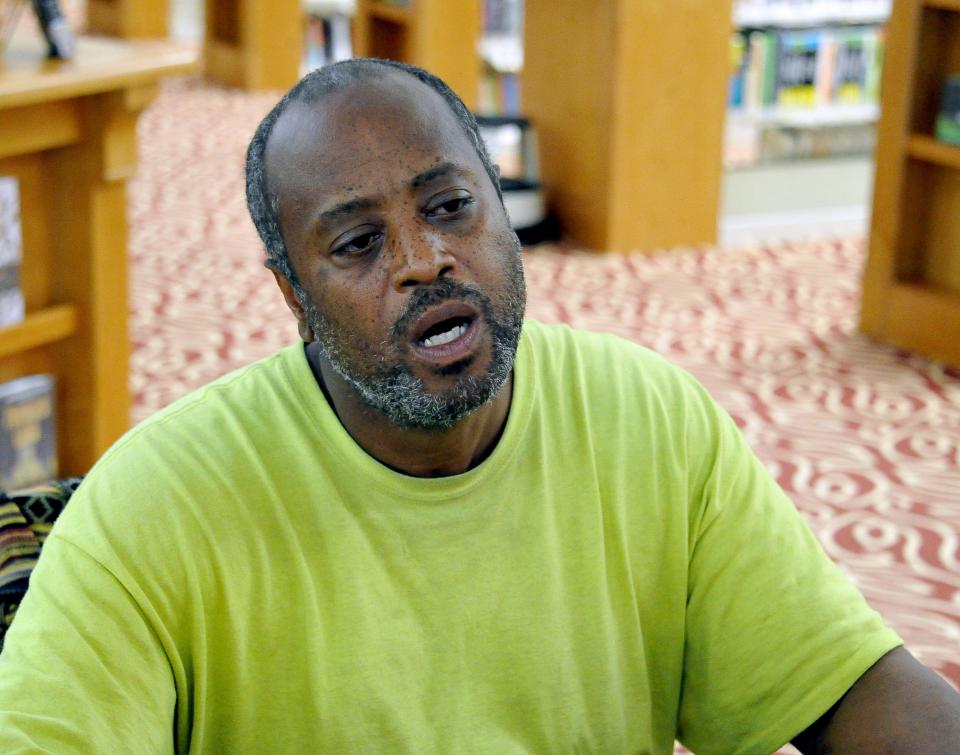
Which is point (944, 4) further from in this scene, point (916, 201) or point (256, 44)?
point (256, 44)

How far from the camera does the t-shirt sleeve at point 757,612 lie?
1.29 m

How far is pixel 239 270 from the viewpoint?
5191 millimetres

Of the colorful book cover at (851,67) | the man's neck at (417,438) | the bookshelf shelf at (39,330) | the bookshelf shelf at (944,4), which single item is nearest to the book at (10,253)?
the bookshelf shelf at (39,330)

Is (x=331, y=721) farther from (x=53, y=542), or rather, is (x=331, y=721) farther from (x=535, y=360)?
(x=535, y=360)

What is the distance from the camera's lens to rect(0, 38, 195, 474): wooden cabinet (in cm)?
283

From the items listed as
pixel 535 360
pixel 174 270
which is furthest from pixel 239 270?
pixel 535 360

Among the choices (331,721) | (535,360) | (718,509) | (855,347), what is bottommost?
(855,347)

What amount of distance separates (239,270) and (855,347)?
7.15 feet

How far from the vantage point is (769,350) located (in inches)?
171

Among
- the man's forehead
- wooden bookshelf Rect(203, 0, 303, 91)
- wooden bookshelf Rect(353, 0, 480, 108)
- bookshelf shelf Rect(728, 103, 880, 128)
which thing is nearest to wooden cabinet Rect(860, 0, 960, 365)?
bookshelf shelf Rect(728, 103, 880, 128)

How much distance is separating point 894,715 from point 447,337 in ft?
1.64

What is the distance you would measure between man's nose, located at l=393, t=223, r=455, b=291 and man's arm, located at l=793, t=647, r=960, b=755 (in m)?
0.51

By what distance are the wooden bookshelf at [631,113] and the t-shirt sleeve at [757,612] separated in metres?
3.94

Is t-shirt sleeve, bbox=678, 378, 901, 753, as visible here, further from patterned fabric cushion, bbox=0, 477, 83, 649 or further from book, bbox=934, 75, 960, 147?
book, bbox=934, 75, 960, 147
